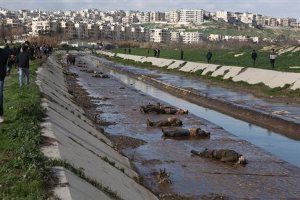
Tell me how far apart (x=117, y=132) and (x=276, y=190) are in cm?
953

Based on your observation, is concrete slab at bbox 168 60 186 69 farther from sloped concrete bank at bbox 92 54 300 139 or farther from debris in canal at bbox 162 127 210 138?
debris in canal at bbox 162 127 210 138

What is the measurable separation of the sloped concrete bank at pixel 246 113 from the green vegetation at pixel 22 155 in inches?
463

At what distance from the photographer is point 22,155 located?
9617 mm

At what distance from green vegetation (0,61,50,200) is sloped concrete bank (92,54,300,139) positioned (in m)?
11.8

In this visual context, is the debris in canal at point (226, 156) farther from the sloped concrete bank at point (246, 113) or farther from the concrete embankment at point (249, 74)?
the concrete embankment at point (249, 74)

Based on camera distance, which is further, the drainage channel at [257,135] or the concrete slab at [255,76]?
the concrete slab at [255,76]

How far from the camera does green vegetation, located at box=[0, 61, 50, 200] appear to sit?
25.3 feet

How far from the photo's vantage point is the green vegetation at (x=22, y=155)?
25.3ft

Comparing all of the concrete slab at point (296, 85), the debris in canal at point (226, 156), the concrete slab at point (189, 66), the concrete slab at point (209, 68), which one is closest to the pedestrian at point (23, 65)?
the debris in canal at point (226, 156)

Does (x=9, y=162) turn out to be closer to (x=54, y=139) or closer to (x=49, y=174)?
(x=49, y=174)

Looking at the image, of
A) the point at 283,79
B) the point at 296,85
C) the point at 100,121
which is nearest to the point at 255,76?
the point at 283,79

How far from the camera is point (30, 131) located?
11945 mm

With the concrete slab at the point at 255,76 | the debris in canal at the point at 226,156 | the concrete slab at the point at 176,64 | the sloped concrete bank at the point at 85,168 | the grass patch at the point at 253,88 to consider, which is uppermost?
the sloped concrete bank at the point at 85,168

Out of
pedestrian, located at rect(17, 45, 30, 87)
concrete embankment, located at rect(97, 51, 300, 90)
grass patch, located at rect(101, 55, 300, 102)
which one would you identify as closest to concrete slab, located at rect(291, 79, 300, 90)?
concrete embankment, located at rect(97, 51, 300, 90)
